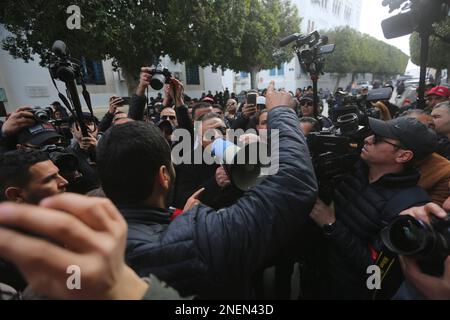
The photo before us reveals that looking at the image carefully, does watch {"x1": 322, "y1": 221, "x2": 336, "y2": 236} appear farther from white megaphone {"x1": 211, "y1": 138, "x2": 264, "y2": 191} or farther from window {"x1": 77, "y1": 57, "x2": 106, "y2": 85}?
window {"x1": 77, "y1": 57, "x2": 106, "y2": 85}

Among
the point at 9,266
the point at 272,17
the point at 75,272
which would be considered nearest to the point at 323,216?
the point at 75,272

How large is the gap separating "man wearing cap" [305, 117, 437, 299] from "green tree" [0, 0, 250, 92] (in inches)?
302

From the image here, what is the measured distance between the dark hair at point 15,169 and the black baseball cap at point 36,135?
738 mm

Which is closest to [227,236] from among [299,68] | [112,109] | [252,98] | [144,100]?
[144,100]

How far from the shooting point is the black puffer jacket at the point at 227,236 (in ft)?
3.08

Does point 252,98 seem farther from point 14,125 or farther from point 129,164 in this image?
point 129,164

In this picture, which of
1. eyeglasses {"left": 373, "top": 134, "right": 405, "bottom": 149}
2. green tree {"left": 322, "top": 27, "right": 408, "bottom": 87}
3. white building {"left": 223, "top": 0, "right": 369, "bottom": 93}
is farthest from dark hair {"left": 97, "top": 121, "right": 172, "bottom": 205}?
green tree {"left": 322, "top": 27, "right": 408, "bottom": 87}

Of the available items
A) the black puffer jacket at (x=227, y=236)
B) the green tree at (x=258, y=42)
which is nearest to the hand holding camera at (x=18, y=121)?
the black puffer jacket at (x=227, y=236)

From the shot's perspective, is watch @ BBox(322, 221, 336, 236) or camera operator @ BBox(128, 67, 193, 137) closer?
watch @ BBox(322, 221, 336, 236)

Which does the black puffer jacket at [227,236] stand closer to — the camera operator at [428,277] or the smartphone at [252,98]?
the camera operator at [428,277]

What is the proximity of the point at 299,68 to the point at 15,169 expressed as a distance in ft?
116

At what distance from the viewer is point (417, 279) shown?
1.00 metres

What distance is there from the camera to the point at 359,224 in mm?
1681

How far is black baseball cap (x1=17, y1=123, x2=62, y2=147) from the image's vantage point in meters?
2.38
